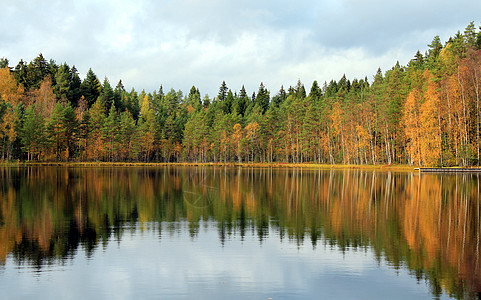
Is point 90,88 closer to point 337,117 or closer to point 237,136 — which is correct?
point 237,136

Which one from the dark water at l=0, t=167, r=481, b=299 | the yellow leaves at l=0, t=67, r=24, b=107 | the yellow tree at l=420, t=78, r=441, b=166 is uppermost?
the yellow leaves at l=0, t=67, r=24, b=107

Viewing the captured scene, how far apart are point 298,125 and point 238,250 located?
96.8m

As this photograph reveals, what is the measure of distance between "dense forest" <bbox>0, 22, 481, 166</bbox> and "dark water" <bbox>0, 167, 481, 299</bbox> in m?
51.8

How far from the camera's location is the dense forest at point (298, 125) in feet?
238

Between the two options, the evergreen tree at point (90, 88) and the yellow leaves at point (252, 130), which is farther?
the evergreen tree at point (90, 88)

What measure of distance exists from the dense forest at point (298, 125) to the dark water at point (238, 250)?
51.8 metres

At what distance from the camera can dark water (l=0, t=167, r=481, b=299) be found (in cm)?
1084

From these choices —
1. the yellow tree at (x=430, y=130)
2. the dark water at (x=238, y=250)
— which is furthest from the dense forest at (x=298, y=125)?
the dark water at (x=238, y=250)

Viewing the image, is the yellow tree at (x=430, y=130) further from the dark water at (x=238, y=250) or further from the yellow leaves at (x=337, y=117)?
the dark water at (x=238, y=250)

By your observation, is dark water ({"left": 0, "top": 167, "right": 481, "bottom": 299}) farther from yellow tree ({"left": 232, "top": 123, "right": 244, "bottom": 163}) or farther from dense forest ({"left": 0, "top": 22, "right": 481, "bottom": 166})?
yellow tree ({"left": 232, "top": 123, "right": 244, "bottom": 163})

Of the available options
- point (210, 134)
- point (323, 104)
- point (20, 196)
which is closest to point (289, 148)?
point (323, 104)

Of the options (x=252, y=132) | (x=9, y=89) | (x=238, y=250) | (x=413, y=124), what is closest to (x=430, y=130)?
(x=413, y=124)

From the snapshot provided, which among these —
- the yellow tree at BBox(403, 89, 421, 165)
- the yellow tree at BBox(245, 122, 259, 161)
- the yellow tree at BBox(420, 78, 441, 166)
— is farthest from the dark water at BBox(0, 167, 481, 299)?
the yellow tree at BBox(245, 122, 259, 161)

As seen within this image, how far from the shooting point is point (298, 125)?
11000 centimetres
